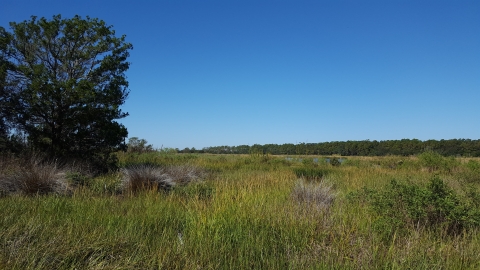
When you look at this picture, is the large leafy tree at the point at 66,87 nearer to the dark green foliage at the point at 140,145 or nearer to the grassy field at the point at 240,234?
the grassy field at the point at 240,234

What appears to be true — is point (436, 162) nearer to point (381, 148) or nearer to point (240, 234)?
point (240, 234)

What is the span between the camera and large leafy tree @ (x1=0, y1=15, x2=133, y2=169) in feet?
35.4

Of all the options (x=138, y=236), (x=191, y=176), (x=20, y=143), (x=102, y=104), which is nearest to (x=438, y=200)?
(x=138, y=236)

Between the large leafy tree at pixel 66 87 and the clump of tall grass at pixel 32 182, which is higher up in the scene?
Result: the large leafy tree at pixel 66 87

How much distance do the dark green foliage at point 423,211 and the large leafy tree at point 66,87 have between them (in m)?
9.98

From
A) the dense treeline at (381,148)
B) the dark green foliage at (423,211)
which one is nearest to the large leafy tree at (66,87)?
the dark green foliage at (423,211)

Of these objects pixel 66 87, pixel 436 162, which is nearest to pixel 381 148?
pixel 436 162

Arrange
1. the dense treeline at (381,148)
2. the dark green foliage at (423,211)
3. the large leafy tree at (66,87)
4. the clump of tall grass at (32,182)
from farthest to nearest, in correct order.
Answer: the dense treeline at (381,148) < the large leafy tree at (66,87) < the clump of tall grass at (32,182) < the dark green foliage at (423,211)

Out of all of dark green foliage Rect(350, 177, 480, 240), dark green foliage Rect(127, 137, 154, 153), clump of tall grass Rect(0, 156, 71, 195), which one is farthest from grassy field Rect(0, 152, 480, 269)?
dark green foliage Rect(127, 137, 154, 153)

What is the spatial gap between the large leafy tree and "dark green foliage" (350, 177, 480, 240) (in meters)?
9.98

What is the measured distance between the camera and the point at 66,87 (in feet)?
34.8

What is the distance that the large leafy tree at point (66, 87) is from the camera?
10.8m

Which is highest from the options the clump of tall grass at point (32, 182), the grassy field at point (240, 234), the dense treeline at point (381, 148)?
the dense treeline at point (381, 148)

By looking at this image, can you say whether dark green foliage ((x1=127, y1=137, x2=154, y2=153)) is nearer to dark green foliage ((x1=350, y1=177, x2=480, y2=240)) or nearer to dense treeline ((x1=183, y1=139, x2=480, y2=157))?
dense treeline ((x1=183, y1=139, x2=480, y2=157))
